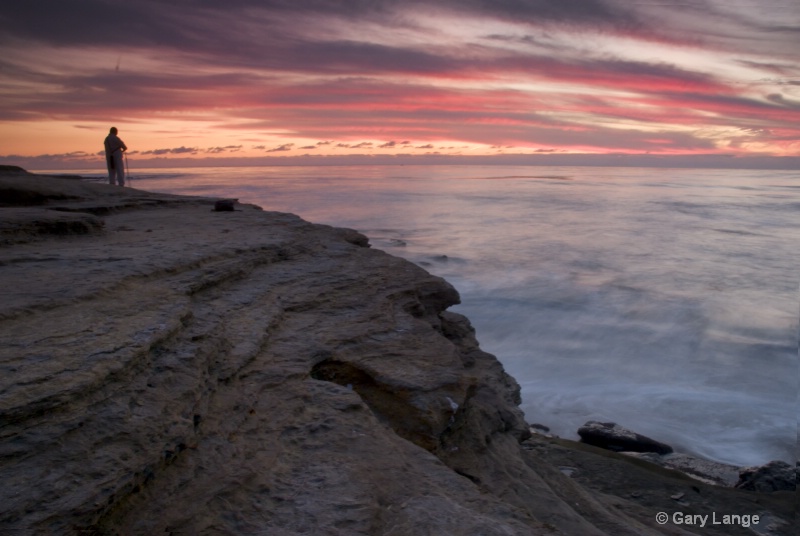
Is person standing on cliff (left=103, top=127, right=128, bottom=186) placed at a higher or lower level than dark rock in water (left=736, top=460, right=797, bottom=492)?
higher

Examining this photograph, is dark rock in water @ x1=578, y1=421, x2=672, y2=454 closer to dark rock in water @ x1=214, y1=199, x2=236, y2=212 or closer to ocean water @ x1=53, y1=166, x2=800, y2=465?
ocean water @ x1=53, y1=166, x2=800, y2=465

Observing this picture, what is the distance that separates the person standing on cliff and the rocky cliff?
7.25m

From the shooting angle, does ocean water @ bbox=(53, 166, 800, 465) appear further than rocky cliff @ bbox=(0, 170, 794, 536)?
Yes

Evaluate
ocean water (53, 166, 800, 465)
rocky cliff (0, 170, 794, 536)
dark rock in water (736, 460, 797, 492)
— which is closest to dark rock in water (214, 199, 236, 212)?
rocky cliff (0, 170, 794, 536)

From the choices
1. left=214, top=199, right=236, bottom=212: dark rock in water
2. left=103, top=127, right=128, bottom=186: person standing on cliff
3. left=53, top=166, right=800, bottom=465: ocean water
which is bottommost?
left=53, top=166, right=800, bottom=465: ocean water

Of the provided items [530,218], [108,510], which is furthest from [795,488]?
[530,218]

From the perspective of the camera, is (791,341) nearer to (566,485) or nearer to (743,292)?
(743,292)

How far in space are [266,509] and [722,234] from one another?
26.2 meters

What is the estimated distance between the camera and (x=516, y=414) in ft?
15.1

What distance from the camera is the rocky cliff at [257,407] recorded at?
85.9 inches

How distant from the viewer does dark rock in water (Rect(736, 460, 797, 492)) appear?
562 centimetres

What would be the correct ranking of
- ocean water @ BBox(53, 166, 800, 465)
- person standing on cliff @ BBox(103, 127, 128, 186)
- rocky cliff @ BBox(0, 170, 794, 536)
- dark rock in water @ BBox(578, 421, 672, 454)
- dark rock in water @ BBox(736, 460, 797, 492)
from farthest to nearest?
person standing on cliff @ BBox(103, 127, 128, 186), ocean water @ BBox(53, 166, 800, 465), dark rock in water @ BBox(578, 421, 672, 454), dark rock in water @ BBox(736, 460, 797, 492), rocky cliff @ BBox(0, 170, 794, 536)

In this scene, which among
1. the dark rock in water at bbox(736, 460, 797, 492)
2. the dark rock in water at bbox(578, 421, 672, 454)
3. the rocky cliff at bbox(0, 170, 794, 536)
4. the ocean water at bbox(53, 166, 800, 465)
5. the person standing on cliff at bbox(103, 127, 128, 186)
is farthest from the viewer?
the person standing on cliff at bbox(103, 127, 128, 186)

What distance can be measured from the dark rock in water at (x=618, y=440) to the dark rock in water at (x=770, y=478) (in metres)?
0.93
